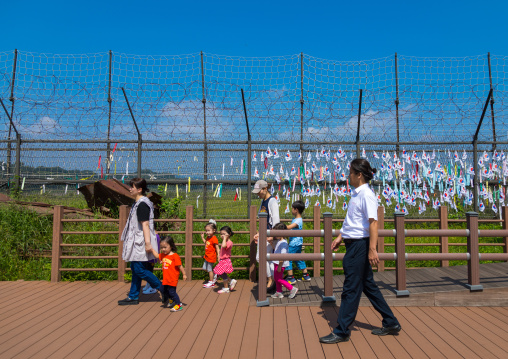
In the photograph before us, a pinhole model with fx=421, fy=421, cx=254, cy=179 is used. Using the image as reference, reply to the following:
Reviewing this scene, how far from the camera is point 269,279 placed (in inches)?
241

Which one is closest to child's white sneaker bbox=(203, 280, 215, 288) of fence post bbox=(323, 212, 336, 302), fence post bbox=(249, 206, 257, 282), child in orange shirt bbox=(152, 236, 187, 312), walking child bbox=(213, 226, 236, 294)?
walking child bbox=(213, 226, 236, 294)

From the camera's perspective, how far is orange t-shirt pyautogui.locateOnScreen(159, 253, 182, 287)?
5258 mm

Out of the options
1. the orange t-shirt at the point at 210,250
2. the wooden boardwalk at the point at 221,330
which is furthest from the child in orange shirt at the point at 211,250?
the wooden boardwalk at the point at 221,330

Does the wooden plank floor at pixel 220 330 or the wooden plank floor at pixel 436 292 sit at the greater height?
the wooden plank floor at pixel 436 292

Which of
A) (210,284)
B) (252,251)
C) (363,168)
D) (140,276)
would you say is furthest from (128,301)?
(363,168)

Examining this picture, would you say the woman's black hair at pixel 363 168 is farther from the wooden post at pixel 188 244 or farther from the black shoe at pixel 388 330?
the wooden post at pixel 188 244

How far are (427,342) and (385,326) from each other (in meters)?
0.40

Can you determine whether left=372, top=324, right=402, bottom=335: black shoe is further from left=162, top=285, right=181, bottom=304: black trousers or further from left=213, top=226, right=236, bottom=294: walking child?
left=213, top=226, right=236, bottom=294: walking child

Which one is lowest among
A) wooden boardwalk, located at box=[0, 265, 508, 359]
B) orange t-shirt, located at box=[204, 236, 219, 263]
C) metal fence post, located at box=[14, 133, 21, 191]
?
wooden boardwalk, located at box=[0, 265, 508, 359]

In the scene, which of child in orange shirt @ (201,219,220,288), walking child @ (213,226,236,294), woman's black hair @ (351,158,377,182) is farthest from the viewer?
child in orange shirt @ (201,219,220,288)

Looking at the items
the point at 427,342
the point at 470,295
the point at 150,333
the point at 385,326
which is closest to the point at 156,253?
the point at 150,333

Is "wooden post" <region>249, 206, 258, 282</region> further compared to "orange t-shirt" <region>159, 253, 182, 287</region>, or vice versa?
"wooden post" <region>249, 206, 258, 282</region>

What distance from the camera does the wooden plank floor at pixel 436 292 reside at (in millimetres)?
5270

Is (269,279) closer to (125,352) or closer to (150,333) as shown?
(150,333)
